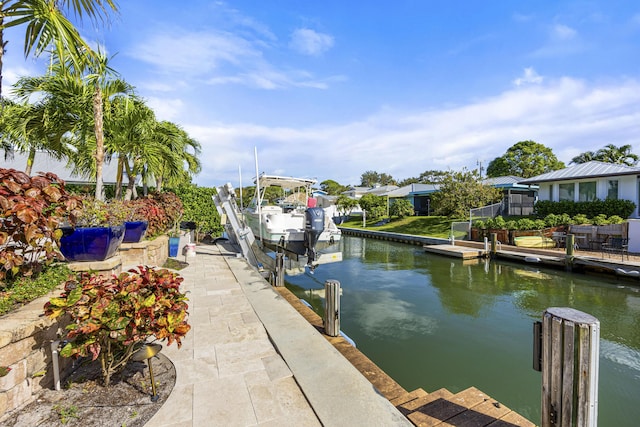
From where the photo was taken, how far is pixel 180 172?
9266 millimetres

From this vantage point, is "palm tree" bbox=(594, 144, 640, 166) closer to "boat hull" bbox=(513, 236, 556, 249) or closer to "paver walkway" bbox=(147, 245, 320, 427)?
"boat hull" bbox=(513, 236, 556, 249)

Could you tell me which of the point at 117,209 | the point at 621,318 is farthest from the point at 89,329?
the point at 621,318

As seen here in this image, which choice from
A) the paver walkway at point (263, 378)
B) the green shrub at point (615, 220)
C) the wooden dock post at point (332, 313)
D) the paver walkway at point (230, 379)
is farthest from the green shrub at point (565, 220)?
the paver walkway at point (230, 379)

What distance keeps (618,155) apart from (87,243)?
38.9m

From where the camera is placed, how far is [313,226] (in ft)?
28.1

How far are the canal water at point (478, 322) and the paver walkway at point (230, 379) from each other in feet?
8.17

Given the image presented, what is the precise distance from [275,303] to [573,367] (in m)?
3.96

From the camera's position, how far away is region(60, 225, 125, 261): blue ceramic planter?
3.74 m

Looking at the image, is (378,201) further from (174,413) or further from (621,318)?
(174,413)

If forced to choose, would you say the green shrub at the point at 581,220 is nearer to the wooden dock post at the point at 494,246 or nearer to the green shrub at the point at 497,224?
the green shrub at the point at 497,224

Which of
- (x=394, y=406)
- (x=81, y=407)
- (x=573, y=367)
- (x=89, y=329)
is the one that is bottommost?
(x=394, y=406)

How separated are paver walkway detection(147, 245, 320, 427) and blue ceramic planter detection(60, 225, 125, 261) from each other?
4.84 ft

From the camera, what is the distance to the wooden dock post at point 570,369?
6.36 feet

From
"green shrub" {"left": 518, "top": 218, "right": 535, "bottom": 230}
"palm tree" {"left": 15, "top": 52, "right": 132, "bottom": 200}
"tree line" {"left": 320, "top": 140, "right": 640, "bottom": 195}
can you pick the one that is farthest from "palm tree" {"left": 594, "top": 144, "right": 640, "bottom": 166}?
"palm tree" {"left": 15, "top": 52, "right": 132, "bottom": 200}
